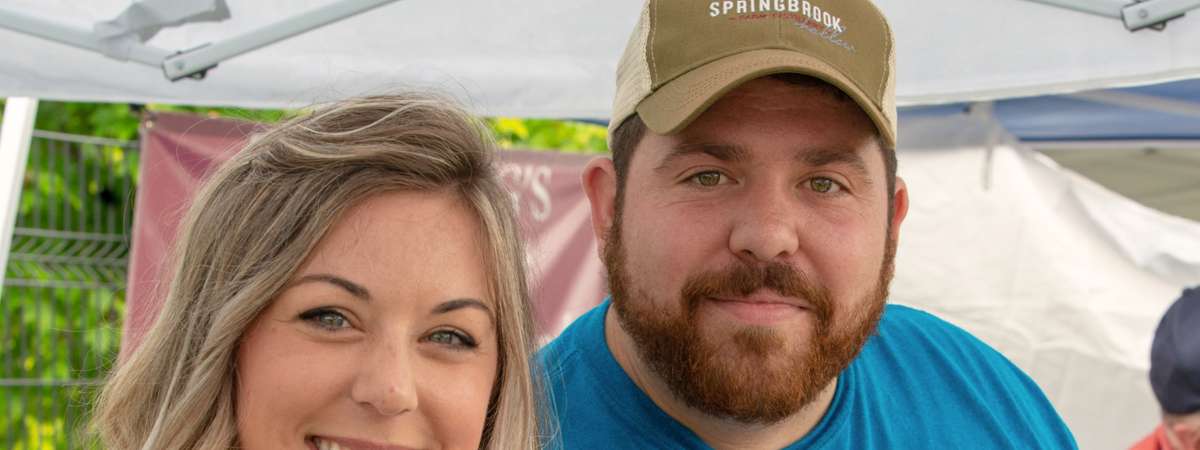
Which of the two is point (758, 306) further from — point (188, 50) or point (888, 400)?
point (188, 50)

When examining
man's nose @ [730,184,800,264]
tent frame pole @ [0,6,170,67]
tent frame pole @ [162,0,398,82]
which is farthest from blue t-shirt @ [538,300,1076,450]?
tent frame pole @ [0,6,170,67]

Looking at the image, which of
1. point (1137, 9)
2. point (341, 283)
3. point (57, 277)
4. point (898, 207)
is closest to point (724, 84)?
point (898, 207)

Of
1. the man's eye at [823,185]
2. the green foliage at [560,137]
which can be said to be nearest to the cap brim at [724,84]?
the man's eye at [823,185]

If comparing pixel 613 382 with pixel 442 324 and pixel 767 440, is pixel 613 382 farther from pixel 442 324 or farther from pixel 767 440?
pixel 442 324

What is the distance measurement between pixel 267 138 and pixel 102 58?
1.08 metres

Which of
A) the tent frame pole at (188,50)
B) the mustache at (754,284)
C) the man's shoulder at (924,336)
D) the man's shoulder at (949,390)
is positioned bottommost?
the man's shoulder at (949,390)

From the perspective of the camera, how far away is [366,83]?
2.61 metres

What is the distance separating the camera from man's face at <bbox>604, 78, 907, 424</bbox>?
68.7 inches

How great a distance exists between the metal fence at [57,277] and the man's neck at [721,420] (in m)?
2.68

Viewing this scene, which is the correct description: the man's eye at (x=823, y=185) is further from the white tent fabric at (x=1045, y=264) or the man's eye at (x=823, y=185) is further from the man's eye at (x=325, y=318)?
the white tent fabric at (x=1045, y=264)

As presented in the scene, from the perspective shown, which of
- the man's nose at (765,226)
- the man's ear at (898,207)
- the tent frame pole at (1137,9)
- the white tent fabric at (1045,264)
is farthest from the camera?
the white tent fabric at (1045,264)

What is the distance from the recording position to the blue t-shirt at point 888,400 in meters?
1.88

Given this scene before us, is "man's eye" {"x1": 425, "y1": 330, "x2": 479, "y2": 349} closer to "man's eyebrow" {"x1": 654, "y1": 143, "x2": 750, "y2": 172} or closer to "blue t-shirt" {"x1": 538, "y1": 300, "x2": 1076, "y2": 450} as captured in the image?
"blue t-shirt" {"x1": 538, "y1": 300, "x2": 1076, "y2": 450}

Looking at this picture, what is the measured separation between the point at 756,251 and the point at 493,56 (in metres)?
1.14
